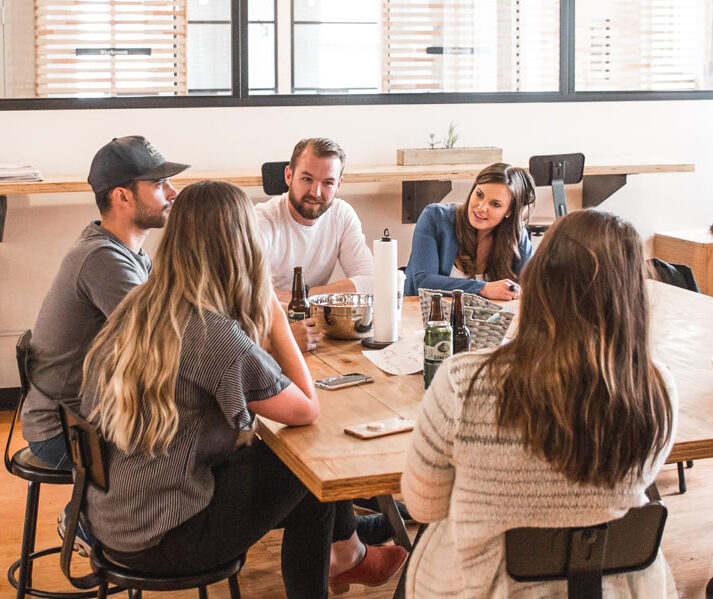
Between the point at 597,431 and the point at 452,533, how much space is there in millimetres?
278

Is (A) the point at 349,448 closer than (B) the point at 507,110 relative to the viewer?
Yes

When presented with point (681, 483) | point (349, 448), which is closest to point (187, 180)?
point (681, 483)

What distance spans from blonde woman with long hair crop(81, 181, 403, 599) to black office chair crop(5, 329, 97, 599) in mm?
366

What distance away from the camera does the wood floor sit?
106 inches

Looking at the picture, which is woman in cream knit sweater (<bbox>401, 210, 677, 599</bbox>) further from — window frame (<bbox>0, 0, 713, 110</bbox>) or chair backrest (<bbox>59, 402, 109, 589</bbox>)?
window frame (<bbox>0, 0, 713, 110</bbox>)

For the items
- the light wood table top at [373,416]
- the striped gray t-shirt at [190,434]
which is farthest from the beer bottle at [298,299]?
the striped gray t-shirt at [190,434]

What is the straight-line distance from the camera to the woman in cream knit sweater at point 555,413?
1.41 m

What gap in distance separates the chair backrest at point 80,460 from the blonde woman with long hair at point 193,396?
2 cm

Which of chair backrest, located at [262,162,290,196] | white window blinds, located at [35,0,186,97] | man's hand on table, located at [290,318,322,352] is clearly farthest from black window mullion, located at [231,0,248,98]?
man's hand on table, located at [290,318,322,352]

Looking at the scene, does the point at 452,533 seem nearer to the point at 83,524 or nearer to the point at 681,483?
the point at 83,524

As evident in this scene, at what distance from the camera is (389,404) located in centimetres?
208

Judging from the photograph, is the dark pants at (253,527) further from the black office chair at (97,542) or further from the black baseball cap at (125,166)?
the black baseball cap at (125,166)

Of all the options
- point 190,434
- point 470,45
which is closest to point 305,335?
point 190,434

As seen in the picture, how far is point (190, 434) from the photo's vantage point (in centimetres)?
189
